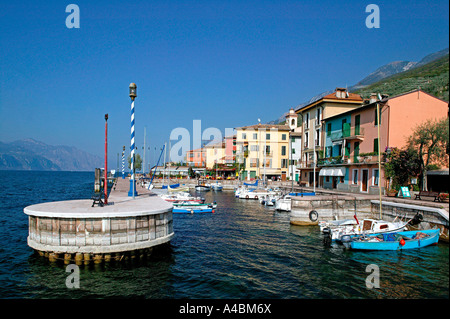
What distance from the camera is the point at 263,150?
246ft

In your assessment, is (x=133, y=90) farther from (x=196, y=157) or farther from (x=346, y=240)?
(x=196, y=157)

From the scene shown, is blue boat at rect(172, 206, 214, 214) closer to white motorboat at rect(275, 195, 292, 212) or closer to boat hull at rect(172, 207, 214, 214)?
boat hull at rect(172, 207, 214, 214)

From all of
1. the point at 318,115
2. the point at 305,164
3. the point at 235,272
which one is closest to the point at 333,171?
the point at 305,164

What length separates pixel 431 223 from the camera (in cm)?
2000

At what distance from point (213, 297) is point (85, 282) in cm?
517

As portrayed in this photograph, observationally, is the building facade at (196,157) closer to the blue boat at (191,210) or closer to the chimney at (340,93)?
the chimney at (340,93)

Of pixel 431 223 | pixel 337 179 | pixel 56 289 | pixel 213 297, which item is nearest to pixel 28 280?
pixel 56 289

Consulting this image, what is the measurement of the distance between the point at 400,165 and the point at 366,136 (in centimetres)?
629

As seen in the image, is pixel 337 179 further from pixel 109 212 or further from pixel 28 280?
pixel 28 280

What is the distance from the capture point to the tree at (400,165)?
27438 millimetres

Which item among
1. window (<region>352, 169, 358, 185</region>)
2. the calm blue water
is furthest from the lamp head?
window (<region>352, 169, 358, 185</region>)

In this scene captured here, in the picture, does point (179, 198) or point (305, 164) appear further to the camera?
point (305, 164)

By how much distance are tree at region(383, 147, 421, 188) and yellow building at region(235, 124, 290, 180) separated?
43.8m

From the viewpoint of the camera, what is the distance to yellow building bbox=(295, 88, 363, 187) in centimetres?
4528
